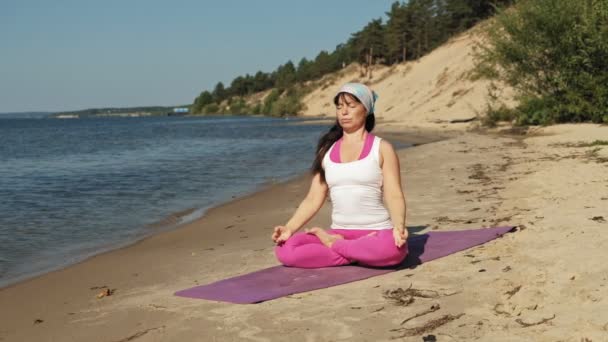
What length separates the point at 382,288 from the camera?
4711 millimetres

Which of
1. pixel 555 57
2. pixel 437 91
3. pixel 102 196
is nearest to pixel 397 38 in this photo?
pixel 437 91

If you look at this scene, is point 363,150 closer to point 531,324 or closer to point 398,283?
point 398,283

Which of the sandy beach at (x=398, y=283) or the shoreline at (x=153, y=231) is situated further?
the shoreline at (x=153, y=231)

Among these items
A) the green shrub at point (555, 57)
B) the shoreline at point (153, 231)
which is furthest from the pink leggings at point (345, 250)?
the green shrub at point (555, 57)

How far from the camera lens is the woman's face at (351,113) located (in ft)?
17.4

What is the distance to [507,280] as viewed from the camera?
4.53 meters

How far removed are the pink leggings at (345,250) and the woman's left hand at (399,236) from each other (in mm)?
47

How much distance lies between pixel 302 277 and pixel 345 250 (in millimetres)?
450

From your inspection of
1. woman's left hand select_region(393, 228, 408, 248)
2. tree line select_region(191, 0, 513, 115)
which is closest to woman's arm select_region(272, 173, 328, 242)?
woman's left hand select_region(393, 228, 408, 248)

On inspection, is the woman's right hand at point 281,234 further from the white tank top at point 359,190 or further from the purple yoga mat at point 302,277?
the white tank top at point 359,190

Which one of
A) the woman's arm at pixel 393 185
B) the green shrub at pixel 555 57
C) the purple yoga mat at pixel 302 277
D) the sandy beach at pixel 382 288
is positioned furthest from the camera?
the green shrub at pixel 555 57

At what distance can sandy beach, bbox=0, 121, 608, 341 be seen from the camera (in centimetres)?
380

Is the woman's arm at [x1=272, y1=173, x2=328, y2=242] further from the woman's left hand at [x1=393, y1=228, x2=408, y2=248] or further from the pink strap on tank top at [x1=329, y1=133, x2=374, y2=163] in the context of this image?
the woman's left hand at [x1=393, y1=228, x2=408, y2=248]

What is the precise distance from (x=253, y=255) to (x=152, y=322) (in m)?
2.22
